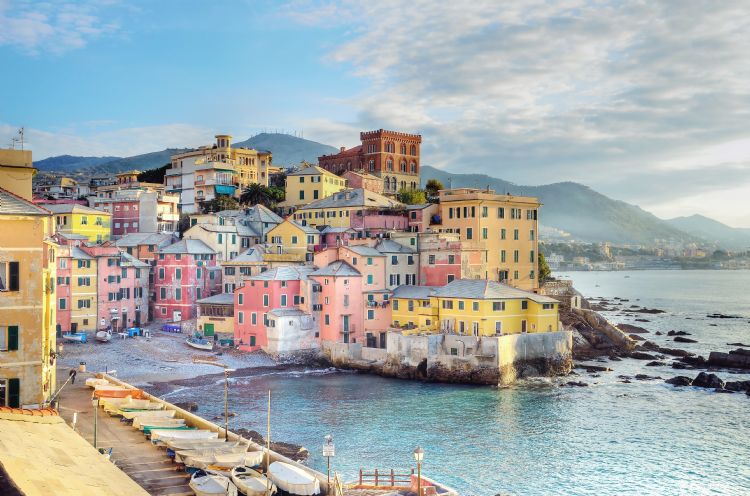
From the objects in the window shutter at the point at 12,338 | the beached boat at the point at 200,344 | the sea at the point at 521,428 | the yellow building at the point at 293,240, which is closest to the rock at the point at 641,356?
the sea at the point at 521,428

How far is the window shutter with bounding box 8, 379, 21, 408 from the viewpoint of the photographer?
2806 centimetres

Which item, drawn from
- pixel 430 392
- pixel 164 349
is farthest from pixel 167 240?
pixel 430 392

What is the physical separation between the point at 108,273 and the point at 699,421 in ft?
195

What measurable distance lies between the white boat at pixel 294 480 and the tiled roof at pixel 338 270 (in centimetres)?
4238

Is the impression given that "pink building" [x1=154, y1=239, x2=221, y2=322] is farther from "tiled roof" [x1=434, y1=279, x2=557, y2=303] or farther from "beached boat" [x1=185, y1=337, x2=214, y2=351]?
"tiled roof" [x1=434, y1=279, x2=557, y2=303]

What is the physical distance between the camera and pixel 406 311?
215ft

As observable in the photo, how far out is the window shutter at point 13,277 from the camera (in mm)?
28062

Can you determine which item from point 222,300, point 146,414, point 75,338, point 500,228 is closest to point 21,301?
point 146,414

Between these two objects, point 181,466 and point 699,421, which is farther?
point 699,421

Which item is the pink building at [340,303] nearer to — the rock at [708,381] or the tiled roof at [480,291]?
the tiled roof at [480,291]

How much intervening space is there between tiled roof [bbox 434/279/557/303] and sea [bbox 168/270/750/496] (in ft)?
25.4

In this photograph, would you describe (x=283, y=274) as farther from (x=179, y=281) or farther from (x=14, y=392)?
(x=14, y=392)

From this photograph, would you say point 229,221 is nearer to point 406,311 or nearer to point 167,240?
point 167,240

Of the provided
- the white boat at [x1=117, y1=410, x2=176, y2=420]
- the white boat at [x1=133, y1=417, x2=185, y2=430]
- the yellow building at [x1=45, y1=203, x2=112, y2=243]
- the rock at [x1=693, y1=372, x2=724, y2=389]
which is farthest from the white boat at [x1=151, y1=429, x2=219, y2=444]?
the yellow building at [x1=45, y1=203, x2=112, y2=243]
